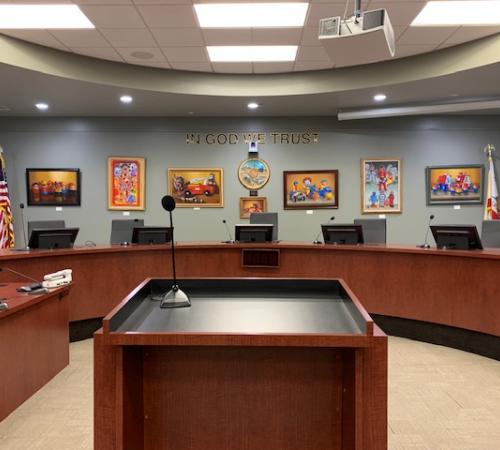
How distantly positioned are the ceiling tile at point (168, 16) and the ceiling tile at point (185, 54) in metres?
0.68

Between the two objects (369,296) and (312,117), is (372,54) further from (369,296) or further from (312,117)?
(312,117)

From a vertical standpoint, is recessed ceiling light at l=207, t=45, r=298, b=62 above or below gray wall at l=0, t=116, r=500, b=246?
above

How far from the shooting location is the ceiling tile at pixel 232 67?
226 inches

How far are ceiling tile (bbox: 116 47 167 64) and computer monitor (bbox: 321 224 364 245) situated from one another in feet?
10.0

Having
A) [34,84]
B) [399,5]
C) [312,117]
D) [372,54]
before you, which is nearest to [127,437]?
[372,54]

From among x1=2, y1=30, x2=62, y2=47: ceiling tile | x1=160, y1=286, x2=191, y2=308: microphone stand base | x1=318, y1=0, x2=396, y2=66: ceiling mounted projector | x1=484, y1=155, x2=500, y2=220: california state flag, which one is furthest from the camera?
x1=484, y1=155, x2=500, y2=220: california state flag

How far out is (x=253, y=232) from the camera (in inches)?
202

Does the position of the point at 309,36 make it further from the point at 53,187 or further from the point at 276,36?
the point at 53,187

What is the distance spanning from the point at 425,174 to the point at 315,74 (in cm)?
286

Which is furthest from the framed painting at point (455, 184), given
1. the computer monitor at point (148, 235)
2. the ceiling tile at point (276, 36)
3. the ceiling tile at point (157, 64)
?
the computer monitor at point (148, 235)

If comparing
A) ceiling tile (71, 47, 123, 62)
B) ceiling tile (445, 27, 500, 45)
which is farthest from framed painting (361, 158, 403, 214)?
ceiling tile (71, 47, 123, 62)

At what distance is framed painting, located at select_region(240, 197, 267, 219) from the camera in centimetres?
759

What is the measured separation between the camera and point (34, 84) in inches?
220

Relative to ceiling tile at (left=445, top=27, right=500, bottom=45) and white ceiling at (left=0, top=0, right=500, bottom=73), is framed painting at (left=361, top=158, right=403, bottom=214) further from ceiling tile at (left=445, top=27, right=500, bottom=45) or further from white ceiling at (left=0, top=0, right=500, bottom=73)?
ceiling tile at (left=445, top=27, right=500, bottom=45)
